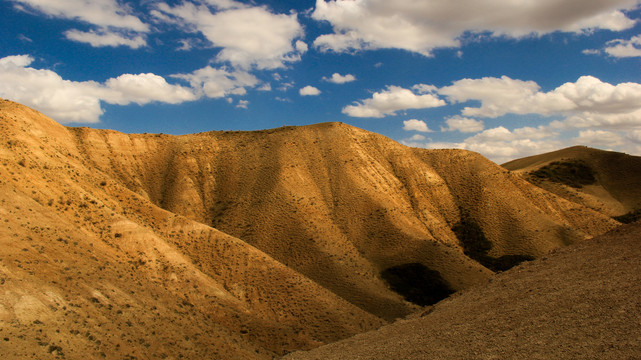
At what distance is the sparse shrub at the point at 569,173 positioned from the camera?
89.1 m

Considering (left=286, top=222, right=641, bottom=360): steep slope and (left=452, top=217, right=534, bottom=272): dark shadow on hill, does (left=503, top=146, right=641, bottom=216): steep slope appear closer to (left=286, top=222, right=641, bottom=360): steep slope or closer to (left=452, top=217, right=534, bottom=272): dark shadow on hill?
(left=452, top=217, right=534, bottom=272): dark shadow on hill

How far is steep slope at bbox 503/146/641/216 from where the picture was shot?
81250 millimetres

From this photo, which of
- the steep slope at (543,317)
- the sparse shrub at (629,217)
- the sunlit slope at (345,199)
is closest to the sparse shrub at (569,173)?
the sparse shrub at (629,217)

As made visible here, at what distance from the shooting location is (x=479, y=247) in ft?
200

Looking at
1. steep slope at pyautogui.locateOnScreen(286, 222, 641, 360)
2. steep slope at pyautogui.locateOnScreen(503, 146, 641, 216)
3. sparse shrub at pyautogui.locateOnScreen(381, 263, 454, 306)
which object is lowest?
sparse shrub at pyautogui.locateOnScreen(381, 263, 454, 306)

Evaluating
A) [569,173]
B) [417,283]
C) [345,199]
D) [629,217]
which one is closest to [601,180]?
[569,173]

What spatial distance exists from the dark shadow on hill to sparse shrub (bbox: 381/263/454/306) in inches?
531

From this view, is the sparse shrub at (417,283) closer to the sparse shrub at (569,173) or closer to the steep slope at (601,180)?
the steep slope at (601,180)

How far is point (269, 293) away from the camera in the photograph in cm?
3597

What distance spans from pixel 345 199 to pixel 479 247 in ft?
72.9

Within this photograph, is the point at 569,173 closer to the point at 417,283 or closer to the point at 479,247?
the point at 479,247

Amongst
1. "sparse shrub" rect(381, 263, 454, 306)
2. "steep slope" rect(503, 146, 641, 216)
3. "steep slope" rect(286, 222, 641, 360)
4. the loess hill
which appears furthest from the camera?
"steep slope" rect(503, 146, 641, 216)

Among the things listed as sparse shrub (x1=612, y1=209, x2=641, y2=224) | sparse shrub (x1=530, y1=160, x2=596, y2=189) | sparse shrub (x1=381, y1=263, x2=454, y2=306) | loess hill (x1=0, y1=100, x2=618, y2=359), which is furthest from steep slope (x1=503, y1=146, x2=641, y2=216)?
sparse shrub (x1=381, y1=263, x2=454, y2=306)

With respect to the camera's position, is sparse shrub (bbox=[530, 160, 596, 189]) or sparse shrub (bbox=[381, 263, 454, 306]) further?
sparse shrub (bbox=[530, 160, 596, 189])
